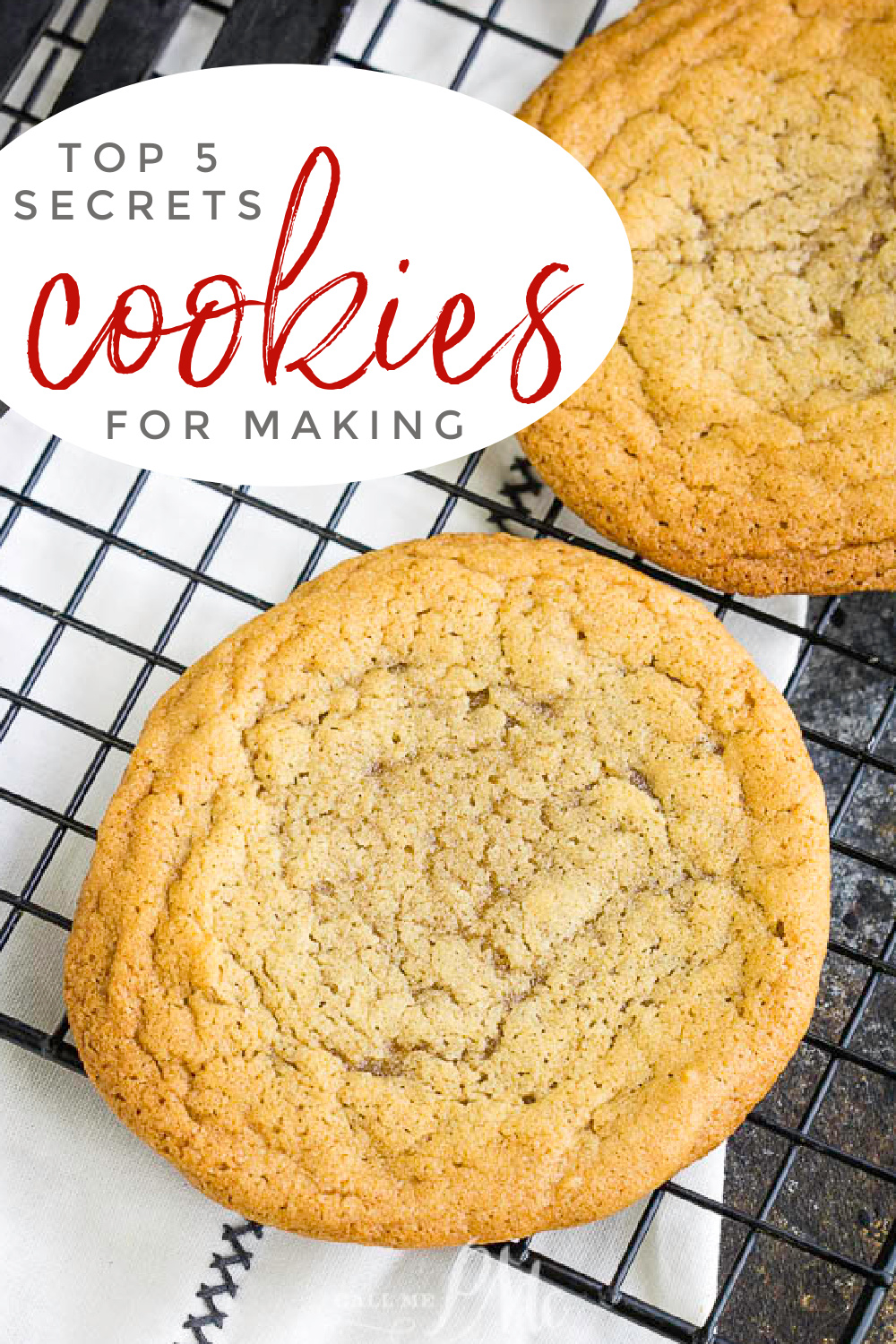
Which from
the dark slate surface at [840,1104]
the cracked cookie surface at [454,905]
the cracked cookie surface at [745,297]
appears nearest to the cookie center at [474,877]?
the cracked cookie surface at [454,905]

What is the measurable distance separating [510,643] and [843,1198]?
85 centimetres

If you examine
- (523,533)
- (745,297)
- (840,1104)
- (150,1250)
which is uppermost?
(745,297)

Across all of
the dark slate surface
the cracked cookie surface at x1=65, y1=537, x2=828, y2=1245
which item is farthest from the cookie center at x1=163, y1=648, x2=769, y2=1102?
the dark slate surface

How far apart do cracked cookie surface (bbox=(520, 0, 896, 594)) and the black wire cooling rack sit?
14cm

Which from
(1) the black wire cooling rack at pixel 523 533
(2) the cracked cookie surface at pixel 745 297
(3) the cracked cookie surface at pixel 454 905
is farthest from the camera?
(1) the black wire cooling rack at pixel 523 533

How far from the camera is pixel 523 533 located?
1.94 m

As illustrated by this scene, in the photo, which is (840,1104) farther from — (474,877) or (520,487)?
(520,487)

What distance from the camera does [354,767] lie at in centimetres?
164

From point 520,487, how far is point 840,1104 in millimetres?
883

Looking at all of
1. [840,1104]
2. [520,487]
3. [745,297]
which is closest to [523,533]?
[520,487]

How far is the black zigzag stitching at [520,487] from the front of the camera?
1941 mm

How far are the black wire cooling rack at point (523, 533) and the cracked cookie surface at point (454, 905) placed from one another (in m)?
0.19

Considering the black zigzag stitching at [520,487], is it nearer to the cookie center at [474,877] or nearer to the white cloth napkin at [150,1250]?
the cookie center at [474,877]

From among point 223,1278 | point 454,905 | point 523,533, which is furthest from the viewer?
point 523,533
